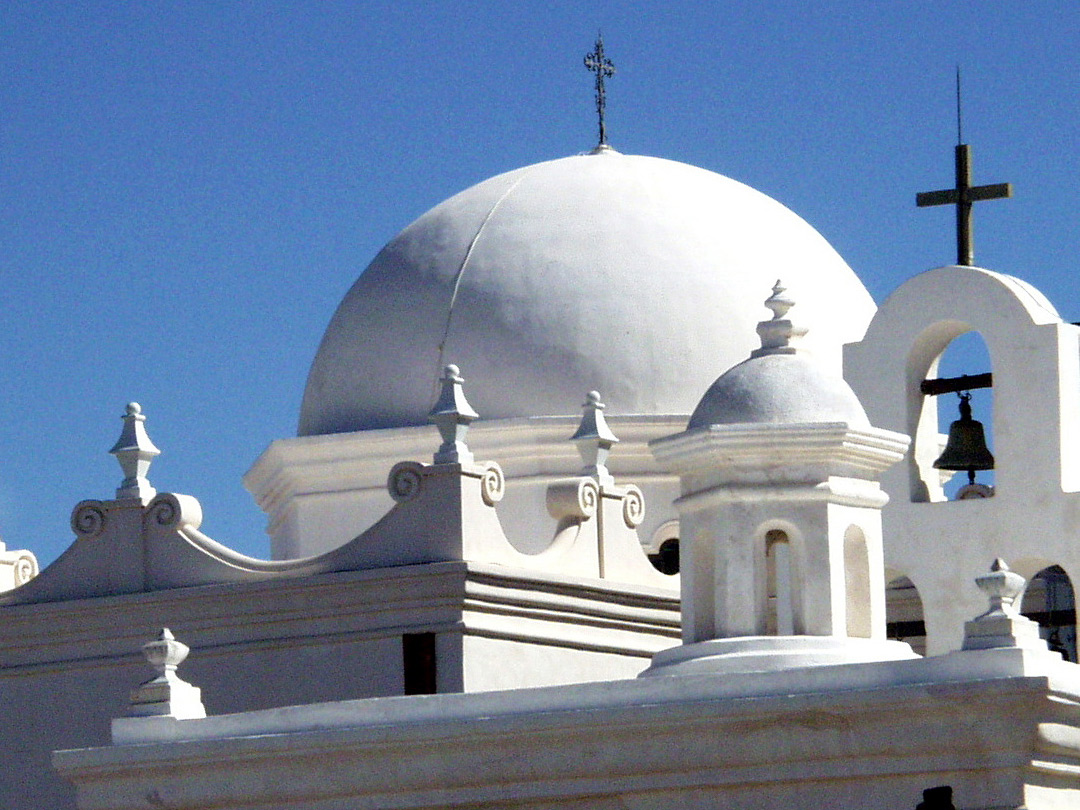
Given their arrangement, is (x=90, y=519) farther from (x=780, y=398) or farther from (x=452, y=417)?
(x=780, y=398)

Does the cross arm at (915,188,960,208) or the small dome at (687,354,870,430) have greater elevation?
the cross arm at (915,188,960,208)

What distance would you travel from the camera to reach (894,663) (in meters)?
16.7

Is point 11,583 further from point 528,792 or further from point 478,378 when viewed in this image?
point 528,792

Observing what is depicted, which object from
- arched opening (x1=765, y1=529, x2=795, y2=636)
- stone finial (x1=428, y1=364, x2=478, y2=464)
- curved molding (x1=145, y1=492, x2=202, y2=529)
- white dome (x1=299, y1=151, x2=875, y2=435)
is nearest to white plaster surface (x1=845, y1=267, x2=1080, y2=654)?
arched opening (x1=765, y1=529, x2=795, y2=636)

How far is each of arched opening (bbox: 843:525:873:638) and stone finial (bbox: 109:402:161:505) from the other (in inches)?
290

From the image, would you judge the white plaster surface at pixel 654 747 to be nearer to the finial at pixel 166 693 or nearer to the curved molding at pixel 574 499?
the finial at pixel 166 693

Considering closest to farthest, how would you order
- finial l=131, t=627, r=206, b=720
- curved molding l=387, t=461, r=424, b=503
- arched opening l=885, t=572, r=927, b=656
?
finial l=131, t=627, r=206, b=720, curved molding l=387, t=461, r=424, b=503, arched opening l=885, t=572, r=927, b=656

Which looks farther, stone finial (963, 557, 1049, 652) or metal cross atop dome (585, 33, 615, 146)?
metal cross atop dome (585, 33, 615, 146)

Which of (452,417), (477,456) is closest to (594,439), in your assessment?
(477,456)

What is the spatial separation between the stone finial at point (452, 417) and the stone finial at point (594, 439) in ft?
6.95

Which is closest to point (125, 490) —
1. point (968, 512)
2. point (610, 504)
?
point (610, 504)

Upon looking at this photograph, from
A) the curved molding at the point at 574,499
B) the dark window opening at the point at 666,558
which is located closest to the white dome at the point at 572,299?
the dark window opening at the point at 666,558

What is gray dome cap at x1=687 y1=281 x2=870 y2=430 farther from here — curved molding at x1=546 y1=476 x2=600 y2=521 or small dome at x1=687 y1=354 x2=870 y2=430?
curved molding at x1=546 y1=476 x2=600 y2=521

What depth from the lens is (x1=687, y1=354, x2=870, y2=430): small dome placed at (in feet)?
60.4
